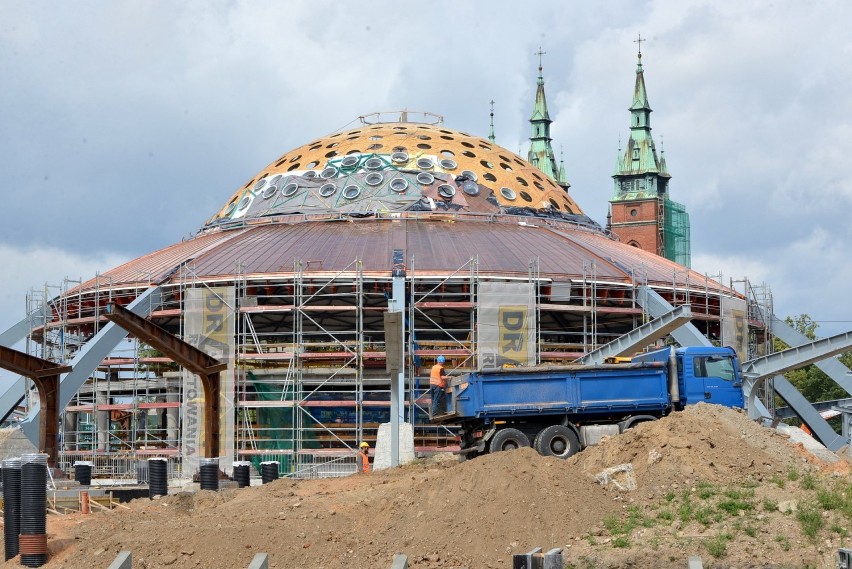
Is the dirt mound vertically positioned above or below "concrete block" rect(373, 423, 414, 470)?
above


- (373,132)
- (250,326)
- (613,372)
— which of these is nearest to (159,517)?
(613,372)

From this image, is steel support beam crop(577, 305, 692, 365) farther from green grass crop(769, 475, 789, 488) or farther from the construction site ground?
green grass crop(769, 475, 789, 488)

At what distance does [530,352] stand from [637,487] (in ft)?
77.8

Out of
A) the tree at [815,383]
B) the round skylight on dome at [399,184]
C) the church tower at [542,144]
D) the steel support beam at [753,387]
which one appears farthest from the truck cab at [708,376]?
the church tower at [542,144]

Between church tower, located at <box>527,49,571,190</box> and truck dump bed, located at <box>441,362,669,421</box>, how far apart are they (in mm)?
90823

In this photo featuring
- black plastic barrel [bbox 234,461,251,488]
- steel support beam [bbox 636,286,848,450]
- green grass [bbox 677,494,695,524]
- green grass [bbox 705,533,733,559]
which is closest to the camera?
green grass [bbox 705,533,733,559]

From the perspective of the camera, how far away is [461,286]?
4903 cm

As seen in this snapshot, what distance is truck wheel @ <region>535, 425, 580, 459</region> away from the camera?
101 feet

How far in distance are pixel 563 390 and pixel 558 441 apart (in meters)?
1.10

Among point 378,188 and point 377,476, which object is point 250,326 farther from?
point 377,476

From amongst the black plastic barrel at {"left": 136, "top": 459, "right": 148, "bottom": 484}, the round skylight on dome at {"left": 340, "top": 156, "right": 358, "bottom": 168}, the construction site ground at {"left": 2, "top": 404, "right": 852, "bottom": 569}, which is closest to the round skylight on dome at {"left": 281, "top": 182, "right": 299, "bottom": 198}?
the round skylight on dome at {"left": 340, "top": 156, "right": 358, "bottom": 168}

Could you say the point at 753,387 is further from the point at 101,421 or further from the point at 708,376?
the point at 101,421

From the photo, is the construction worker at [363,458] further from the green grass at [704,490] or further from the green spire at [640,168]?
the green spire at [640,168]

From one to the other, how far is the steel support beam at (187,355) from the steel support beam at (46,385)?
2030 millimetres
